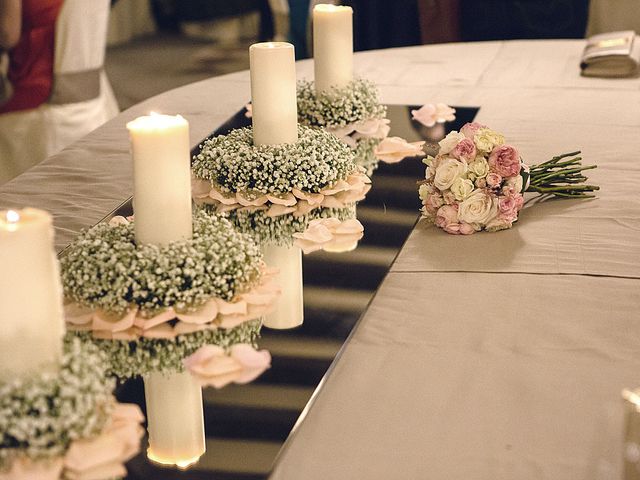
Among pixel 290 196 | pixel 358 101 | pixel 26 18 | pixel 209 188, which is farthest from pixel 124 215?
pixel 26 18

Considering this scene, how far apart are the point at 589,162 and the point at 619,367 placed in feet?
2.39

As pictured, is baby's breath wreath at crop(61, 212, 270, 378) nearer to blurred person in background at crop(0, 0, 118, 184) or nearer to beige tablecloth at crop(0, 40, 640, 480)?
beige tablecloth at crop(0, 40, 640, 480)

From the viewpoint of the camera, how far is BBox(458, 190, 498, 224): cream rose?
1268 mm

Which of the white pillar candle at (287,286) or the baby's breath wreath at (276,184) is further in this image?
the baby's breath wreath at (276,184)

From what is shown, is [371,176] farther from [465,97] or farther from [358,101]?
[465,97]

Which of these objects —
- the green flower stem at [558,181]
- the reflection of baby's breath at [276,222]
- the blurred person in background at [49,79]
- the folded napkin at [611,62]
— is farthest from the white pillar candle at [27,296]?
the blurred person in background at [49,79]

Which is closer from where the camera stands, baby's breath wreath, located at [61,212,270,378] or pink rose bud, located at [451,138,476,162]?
baby's breath wreath, located at [61,212,270,378]

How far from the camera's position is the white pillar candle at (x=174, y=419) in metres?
0.76

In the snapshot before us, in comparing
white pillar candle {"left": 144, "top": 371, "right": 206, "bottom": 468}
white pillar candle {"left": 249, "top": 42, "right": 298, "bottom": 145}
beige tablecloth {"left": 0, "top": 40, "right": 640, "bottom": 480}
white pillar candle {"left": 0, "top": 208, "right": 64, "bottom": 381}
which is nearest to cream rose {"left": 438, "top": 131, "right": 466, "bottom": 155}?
beige tablecloth {"left": 0, "top": 40, "right": 640, "bottom": 480}

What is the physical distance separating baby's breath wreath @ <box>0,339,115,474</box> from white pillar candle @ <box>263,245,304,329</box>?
0.27m

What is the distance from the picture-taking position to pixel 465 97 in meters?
2.08

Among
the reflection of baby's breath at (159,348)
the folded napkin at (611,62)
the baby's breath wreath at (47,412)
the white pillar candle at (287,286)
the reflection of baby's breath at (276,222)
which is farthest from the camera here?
the folded napkin at (611,62)

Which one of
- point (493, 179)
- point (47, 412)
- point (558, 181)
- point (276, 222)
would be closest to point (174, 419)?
point (47, 412)

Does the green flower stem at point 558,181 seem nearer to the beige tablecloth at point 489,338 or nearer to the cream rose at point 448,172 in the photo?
the beige tablecloth at point 489,338
